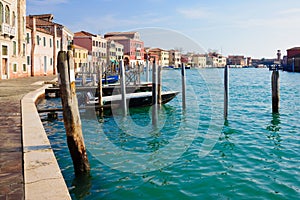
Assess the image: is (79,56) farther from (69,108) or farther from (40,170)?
(40,170)

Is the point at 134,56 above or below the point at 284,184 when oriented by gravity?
above

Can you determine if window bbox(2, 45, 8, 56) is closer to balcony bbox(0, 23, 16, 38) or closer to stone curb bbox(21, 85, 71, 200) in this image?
balcony bbox(0, 23, 16, 38)

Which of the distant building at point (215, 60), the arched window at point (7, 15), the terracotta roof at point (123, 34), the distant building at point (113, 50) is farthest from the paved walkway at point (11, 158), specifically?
the distant building at point (215, 60)

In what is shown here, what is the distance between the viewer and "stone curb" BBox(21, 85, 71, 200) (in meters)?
3.39

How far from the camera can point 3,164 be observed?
4.24m

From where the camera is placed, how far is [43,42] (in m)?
32.2

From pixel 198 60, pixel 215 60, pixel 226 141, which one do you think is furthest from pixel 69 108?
pixel 215 60

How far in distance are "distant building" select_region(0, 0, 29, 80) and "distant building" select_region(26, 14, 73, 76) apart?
200cm

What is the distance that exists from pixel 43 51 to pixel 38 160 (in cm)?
2975

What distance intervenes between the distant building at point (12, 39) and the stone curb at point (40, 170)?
1864 centimetres

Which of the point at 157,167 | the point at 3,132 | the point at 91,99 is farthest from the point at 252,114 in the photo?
the point at 3,132

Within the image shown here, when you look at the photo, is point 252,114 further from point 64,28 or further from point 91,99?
point 64,28

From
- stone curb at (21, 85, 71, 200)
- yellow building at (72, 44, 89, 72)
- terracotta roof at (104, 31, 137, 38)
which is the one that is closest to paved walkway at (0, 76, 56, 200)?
stone curb at (21, 85, 71, 200)

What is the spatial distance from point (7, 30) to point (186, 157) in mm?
19800
